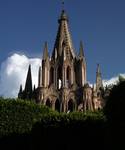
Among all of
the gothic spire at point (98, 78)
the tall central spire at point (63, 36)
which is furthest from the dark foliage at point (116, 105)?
the gothic spire at point (98, 78)

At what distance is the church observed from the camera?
88688 mm

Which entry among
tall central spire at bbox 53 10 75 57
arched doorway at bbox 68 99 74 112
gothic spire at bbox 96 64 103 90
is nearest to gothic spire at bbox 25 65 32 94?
tall central spire at bbox 53 10 75 57

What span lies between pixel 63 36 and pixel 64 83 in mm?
12467

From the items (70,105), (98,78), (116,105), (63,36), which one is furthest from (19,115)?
(98,78)

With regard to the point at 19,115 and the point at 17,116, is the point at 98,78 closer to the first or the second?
the point at 19,115

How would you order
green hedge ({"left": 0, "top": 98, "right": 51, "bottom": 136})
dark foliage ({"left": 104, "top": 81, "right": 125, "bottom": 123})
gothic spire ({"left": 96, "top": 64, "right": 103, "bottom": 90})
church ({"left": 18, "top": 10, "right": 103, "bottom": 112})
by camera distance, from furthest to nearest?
gothic spire ({"left": 96, "top": 64, "right": 103, "bottom": 90}) → church ({"left": 18, "top": 10, "right": 103, "bottom": 112}) → green hedge ({"left": 0, "top": 98, "right": 51, "bottom": 136}) → dark foliage ({"left": 104, "top": 81, "right": 125, "bottom": 123})

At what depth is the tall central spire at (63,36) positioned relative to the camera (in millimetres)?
97338

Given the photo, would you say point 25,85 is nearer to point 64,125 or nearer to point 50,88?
point 50,88

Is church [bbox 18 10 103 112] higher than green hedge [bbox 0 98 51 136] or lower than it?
higher

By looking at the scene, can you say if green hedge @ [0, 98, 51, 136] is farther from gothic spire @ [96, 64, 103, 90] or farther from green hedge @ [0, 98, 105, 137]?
gothic spire @ [96, 64, 103, 90]

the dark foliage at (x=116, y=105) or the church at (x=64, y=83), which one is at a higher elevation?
the church at (x=64, y=83)

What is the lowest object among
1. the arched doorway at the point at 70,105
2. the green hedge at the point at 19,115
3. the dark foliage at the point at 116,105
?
the dark foliage at the point at 116,105

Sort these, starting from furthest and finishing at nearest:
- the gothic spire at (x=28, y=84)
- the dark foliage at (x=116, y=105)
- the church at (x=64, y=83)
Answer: the gothic spire at (x=28, y=84), the church at (x=64, y=83), the dark foliage at (x=116, y=105)

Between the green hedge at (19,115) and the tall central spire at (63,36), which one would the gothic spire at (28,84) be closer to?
the tall central spire at (63,36)
